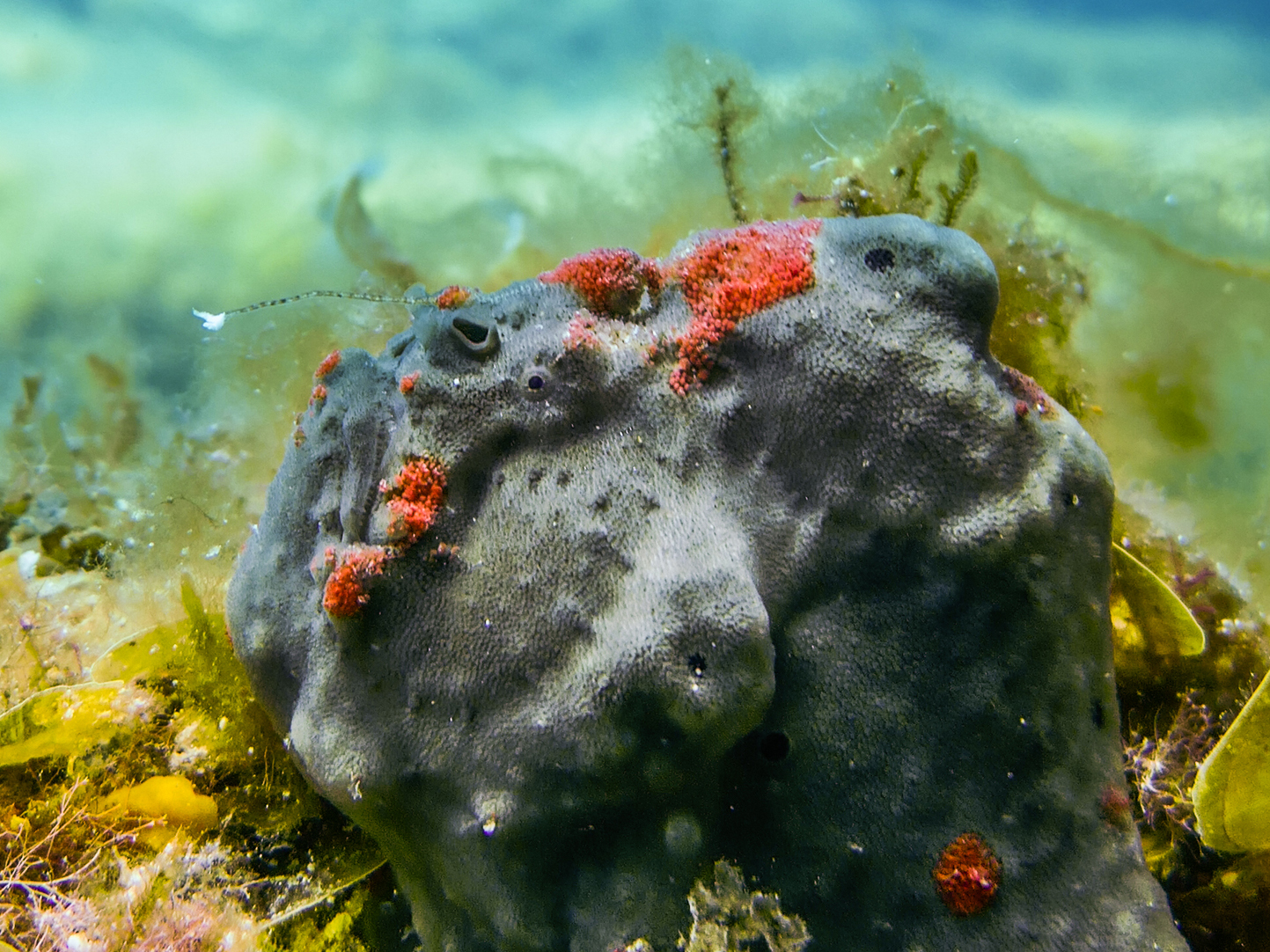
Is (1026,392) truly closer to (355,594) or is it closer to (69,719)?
(355,594)

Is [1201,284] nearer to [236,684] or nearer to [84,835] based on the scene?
[236,684]

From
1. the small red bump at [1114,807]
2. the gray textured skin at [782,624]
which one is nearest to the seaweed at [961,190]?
the gray textured skin at [782,624]

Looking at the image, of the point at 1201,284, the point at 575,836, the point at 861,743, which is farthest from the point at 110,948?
the point at 1201,284

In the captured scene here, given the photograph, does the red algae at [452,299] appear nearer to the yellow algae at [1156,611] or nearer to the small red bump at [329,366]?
the small red bump at [329,366]

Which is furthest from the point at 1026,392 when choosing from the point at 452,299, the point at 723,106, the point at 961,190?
the point at 723,106

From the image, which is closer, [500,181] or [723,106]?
[723,106]
